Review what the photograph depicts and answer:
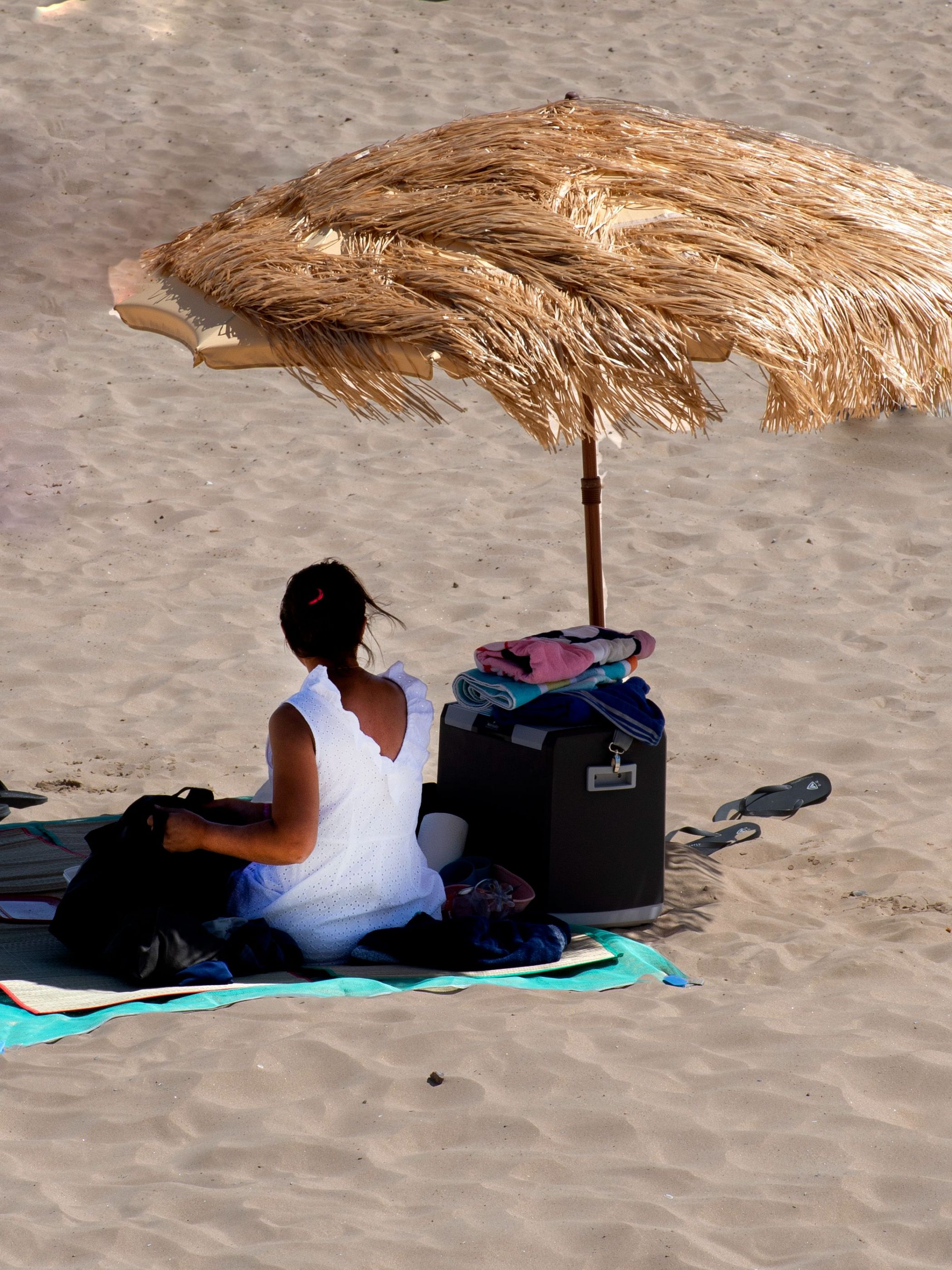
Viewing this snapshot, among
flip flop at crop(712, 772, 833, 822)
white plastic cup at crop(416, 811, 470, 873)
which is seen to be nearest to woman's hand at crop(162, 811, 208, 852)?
white plastic cup at crop(416, 811, 470, 873)

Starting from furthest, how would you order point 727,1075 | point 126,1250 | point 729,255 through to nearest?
1. point 729,255
2. point 727,1075
3. point 126,1250

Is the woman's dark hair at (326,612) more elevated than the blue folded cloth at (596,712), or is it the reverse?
the woman's dark hair at (326,612)

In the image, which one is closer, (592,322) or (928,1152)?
(928,1152)

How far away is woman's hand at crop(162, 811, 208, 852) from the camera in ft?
10.7

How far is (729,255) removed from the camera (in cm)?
341

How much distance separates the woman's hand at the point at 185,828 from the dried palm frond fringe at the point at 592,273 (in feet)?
3.33

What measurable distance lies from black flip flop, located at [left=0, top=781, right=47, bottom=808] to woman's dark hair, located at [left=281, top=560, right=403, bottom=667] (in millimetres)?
1533

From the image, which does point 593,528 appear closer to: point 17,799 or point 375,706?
point 375,706

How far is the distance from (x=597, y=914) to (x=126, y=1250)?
175 cm

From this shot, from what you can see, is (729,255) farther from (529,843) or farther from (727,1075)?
(727,1075)

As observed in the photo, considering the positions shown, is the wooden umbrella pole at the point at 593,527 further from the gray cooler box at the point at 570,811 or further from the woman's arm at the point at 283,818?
the woman's arm at the point at 283,818

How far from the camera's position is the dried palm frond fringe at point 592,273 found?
10.5 feet

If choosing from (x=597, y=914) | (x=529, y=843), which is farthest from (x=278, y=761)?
(x=597, y=914)

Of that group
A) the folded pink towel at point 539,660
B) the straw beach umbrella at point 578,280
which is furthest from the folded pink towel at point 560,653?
the straw beach umbrella at point 578,280
